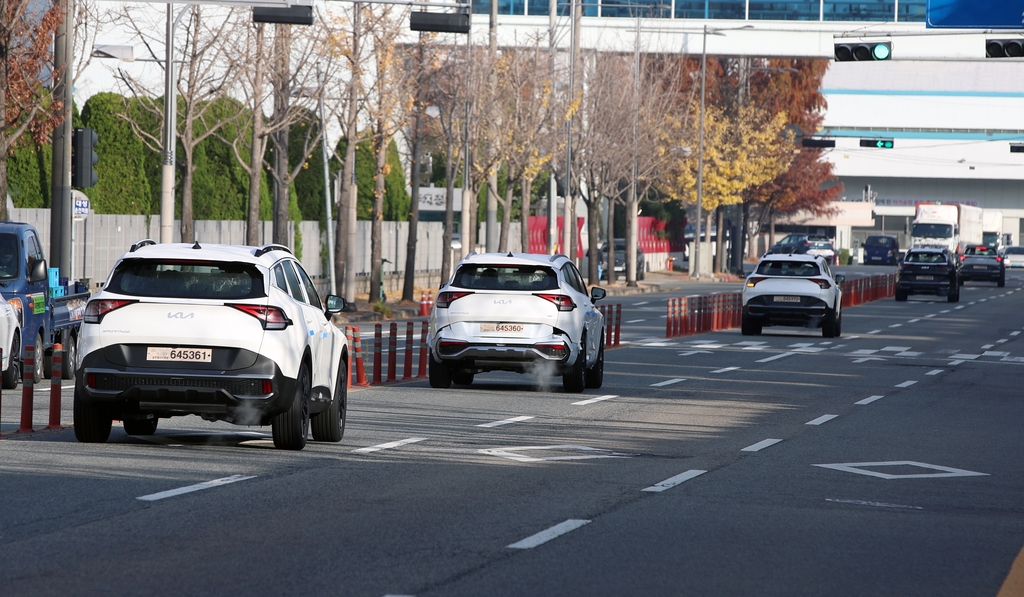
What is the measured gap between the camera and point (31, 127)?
3147 centimetres

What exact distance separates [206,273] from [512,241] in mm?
58972

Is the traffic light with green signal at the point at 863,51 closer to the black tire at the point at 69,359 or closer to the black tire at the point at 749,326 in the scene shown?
the black tire at the point at 749,326

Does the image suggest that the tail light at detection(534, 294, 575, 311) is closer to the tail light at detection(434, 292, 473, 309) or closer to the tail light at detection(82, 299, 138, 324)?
the tail light at detection(434, 292, 473, 309)

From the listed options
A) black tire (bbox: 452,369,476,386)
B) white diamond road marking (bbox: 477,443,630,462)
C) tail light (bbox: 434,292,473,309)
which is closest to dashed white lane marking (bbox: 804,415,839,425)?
white diamond road marking (bbox: 477,443,630,462)

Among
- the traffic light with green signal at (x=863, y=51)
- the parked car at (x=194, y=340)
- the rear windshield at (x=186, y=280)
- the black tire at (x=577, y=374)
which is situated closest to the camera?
the parked car at (x=194, y=340)

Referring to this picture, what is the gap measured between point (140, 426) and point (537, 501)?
194 inches

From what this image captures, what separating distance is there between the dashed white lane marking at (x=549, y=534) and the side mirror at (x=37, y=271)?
11.8 m

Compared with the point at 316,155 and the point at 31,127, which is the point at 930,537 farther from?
the point at 316,155

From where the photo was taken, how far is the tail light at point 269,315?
12.7 m

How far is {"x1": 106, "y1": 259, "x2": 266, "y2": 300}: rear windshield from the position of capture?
42.1ft

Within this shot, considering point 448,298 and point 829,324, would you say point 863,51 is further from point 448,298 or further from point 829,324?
point 448,298

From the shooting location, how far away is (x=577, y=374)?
20.1 m

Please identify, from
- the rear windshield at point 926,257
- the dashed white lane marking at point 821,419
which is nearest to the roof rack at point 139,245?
the dashed white lane marking at point 821,419

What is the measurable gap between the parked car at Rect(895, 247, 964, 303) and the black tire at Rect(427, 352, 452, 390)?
37244mm
